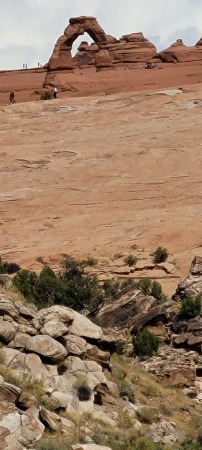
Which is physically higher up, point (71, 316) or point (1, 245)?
point (71, 316)

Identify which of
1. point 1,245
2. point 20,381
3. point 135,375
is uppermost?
point 20,381

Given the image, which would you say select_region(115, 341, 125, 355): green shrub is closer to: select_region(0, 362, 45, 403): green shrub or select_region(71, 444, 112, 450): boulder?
select_region(0, 362, 45, 403): green shrub

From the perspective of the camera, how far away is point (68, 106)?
50.0 m

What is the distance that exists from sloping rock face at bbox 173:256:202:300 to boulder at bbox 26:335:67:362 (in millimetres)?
11029

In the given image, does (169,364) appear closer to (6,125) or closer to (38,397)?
(38,397)

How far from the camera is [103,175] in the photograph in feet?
132

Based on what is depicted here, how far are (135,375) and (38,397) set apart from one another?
3.62m

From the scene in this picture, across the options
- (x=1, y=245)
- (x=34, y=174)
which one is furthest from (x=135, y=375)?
(x=34, y=174)

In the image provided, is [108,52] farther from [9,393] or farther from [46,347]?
[9,393]

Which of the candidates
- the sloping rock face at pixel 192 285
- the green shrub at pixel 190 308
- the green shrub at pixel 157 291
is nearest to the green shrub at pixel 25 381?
the green shrub at pixel 190 308

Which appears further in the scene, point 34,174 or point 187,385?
point 34,174

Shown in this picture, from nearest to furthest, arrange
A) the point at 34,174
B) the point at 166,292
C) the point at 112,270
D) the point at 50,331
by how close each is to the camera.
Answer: the point at 50,331
the point at 166,292
the point at 112,270
the point at 34,174

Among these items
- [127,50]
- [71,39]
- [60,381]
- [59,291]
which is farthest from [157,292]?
[127,50]

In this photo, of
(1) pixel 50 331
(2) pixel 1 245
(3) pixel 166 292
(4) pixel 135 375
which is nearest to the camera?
(1) pixel 50 331
